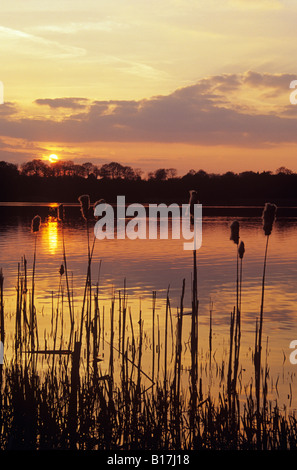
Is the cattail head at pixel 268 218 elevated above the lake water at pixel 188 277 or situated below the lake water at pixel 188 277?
above

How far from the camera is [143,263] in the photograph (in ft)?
81.7

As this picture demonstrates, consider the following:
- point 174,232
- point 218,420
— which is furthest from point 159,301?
point 174,232

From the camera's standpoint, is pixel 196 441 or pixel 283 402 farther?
pixel 283 402

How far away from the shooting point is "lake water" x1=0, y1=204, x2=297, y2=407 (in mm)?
11828

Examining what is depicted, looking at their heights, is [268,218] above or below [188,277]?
above

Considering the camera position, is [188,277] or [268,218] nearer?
[268,218]

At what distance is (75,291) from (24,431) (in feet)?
34.8

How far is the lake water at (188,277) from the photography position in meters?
11.8

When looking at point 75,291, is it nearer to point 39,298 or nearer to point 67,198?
point 39,298

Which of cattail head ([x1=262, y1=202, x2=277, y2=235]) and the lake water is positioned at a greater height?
cattail head ([x1=262, y1=202, x2=277, y2=235])

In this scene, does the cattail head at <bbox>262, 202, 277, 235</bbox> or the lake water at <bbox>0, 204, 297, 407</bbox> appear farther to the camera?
the lake water at <bbox>0, 204, 297, 407</bbox>

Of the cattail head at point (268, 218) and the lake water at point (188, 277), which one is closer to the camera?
the cattail head at point (268, 218)

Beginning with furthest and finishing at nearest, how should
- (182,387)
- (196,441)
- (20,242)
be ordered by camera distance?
1. (20,242)
2. (182,387)
3. (196,441)

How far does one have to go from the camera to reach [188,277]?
65.8ft
